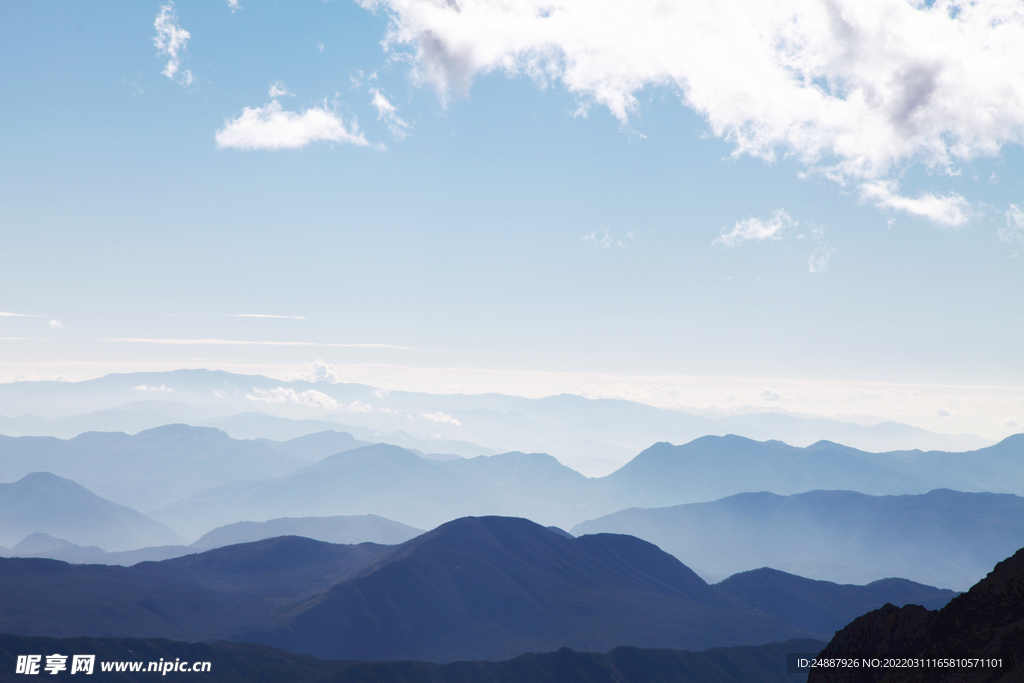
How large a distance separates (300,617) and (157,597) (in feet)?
125

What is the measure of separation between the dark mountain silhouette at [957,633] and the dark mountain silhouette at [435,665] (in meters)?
90.7

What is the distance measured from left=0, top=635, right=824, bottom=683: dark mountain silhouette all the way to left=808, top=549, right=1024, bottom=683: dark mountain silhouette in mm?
90736

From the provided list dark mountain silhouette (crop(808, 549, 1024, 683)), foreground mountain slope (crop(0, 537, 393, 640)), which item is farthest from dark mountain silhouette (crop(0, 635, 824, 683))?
dark mountain silhouette (crop(808, 549, 1024, 683))

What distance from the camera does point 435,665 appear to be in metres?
139

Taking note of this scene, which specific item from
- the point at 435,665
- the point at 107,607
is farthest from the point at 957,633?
the point at 107,607

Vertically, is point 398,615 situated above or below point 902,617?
below

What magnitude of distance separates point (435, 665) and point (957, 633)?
364 feet

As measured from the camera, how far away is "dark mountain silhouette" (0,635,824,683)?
118 m

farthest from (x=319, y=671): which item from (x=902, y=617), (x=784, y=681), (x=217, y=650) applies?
(x=902, y=617)

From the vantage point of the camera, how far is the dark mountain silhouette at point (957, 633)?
1711 inches

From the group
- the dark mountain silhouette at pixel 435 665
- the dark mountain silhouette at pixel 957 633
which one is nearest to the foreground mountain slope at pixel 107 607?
the dark mountain silhouette at pixel 435 665

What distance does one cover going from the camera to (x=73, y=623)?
15575cm

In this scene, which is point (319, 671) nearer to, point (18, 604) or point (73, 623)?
point (73, 623)

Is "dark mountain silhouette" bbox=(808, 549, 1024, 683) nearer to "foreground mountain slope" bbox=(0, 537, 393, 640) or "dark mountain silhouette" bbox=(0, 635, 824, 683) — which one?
"dark mountain silhouette" bbox=(0, 635, 824, 683)
